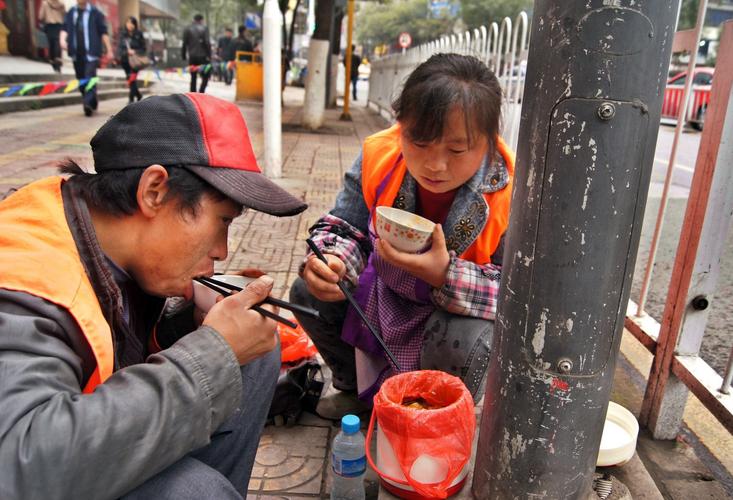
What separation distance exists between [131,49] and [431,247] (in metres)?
12.5

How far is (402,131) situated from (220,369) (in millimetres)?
1037

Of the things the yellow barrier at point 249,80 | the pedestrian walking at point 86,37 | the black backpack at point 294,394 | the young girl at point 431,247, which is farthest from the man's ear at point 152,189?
the yellow barrier at point 249,80

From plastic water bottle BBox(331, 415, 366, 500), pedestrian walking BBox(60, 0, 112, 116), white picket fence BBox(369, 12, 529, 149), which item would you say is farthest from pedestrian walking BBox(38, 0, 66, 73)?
plastic water bottle BBox(331, 415, 366, 500)

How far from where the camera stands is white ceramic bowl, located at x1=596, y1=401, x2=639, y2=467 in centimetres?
190

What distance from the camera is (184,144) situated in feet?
4.29

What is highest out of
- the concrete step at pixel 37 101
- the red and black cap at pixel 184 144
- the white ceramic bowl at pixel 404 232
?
the red and black cap at pixel 184 144

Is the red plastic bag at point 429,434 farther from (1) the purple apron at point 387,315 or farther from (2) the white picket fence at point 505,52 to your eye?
(2) the white picket fence at point 505,52

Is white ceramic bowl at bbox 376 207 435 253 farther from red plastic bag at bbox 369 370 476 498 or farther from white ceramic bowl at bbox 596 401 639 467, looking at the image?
white ceramic bowl at bbox 596 401 639 467

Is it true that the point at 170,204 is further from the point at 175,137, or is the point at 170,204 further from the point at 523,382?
the point at 523,382

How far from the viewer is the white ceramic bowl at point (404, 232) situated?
175 cm

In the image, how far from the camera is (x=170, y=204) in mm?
1299

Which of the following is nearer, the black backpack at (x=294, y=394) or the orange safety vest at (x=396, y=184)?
the orange safety vest at (x=396, y=184)

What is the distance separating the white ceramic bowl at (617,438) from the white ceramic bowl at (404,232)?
77 centimetres

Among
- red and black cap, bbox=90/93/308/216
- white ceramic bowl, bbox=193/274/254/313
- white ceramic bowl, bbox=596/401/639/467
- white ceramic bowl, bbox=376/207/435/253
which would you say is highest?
red and black cap, bbox=90/93/308/216
